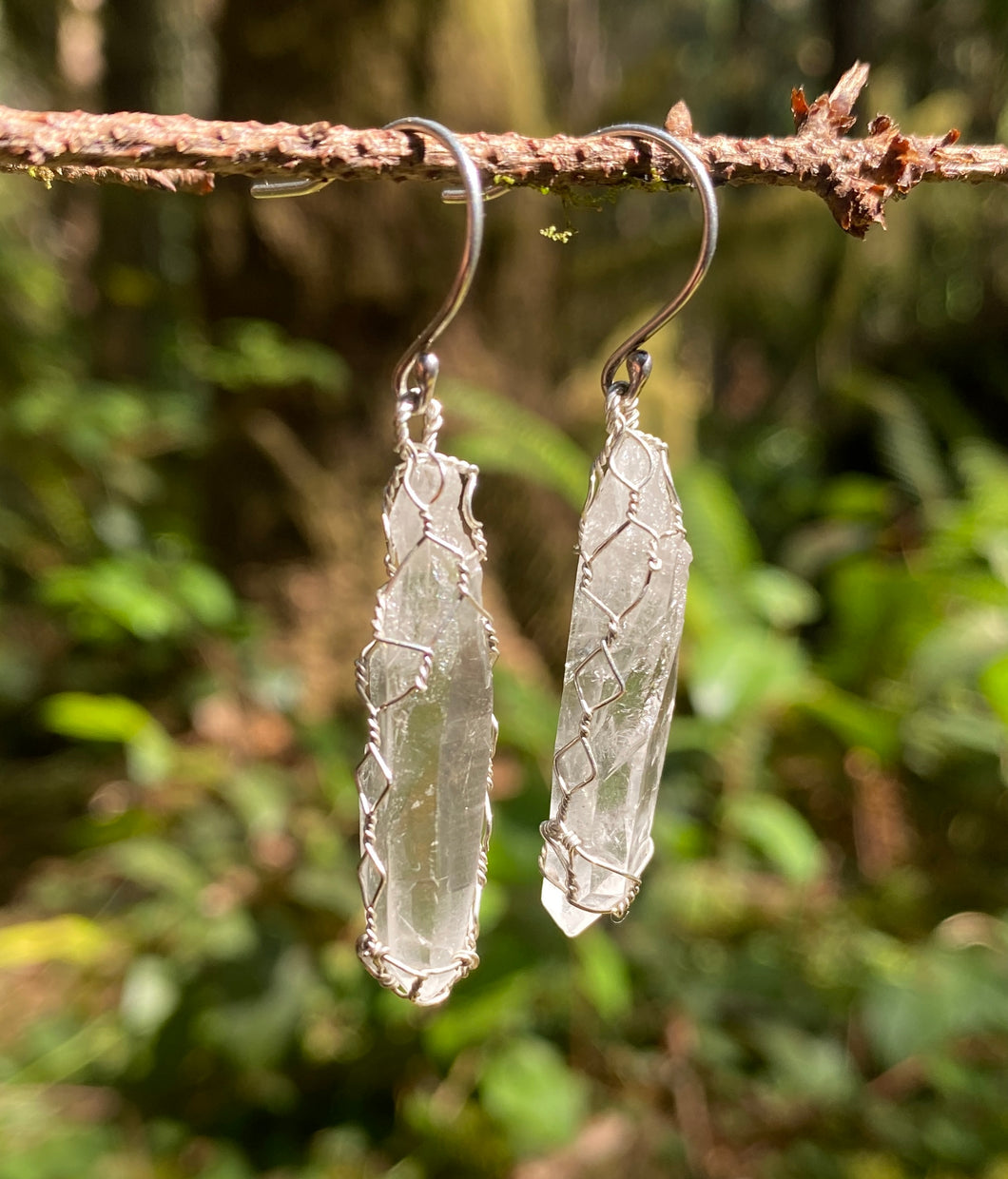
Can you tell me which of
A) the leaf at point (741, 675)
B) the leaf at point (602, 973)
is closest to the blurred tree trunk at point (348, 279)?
the leaf at point (741, 675)

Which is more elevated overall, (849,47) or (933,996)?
(849,47)

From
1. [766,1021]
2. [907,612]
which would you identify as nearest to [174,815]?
[766,1021]

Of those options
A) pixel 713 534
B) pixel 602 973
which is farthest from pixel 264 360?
pixel 602 973

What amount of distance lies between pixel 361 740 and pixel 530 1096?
2.03 feet

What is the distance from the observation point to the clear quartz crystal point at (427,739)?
472 millimetres

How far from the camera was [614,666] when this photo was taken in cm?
50

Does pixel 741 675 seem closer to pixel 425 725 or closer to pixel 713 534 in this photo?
pixel 713 534

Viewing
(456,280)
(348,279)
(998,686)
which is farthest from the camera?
(348,279)

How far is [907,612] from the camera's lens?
1593 millimetres

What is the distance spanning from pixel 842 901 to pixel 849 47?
342cm

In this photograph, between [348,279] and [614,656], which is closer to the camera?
[614,656]

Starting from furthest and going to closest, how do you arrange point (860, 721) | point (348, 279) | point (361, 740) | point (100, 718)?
point (348, 279) → point (361, 740) → point (860, 721) → point (100, 718)

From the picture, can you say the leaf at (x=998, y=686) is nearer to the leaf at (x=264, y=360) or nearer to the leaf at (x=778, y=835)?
the leaf at (x=778, y=835)

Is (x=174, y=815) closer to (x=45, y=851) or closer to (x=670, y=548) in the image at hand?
(x=45, y=851)
